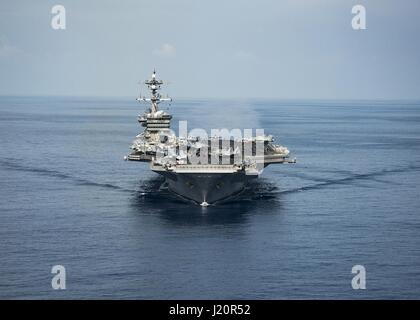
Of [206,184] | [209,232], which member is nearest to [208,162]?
[206,184]

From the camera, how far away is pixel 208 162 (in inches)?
2514

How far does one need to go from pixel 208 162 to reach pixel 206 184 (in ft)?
9.57

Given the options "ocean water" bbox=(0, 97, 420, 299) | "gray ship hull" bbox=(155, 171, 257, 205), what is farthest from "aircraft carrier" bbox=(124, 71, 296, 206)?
"ocean water" bbox=(0, 97, 420, 299)

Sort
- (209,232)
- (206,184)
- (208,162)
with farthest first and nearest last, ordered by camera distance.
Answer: (208,162) → (206,184) → (209,232)

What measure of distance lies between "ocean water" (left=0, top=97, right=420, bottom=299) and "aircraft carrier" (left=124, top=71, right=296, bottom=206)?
1649mm

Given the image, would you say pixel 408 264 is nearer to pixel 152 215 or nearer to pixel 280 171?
pixel 152 215

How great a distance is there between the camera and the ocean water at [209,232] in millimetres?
42156

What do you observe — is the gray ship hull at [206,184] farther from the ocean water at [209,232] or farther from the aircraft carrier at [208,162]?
the ocean water at [209,232]

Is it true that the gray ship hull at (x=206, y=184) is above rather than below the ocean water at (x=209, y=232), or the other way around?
above

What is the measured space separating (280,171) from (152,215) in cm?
2947

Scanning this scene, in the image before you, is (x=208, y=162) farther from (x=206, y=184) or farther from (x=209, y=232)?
(x=209, y=232)

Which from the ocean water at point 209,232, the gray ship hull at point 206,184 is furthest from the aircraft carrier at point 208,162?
the ocean water at point 209,232

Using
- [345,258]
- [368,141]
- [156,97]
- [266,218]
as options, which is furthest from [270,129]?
[345,258]

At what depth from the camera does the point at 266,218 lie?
2325 inches
